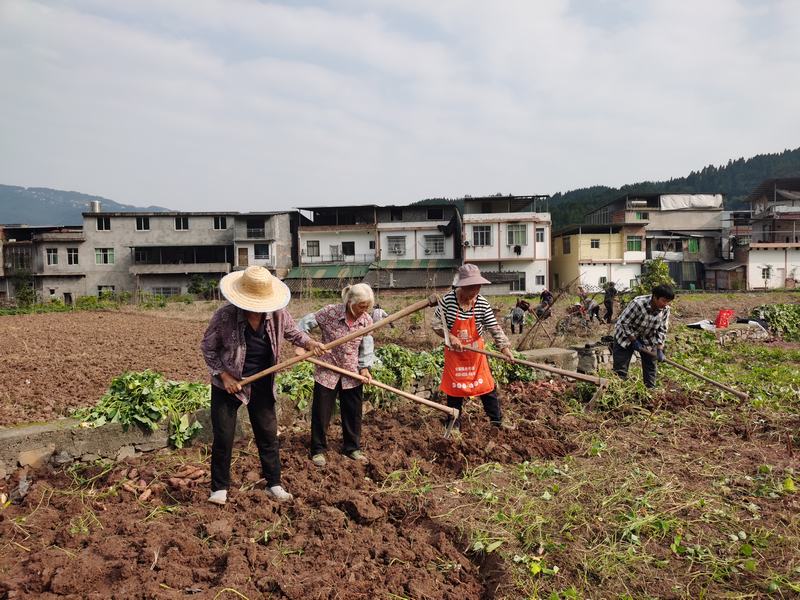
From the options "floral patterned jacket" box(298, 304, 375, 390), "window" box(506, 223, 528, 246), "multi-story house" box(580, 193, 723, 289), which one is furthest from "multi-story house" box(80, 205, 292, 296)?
"floral patterned jacket" box(298, 304, 375, 390)

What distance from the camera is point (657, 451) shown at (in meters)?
4.69

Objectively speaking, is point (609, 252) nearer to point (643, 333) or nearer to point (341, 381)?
point (643, 333)

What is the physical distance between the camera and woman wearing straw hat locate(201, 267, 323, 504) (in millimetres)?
3889

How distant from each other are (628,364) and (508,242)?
2852 centimetres

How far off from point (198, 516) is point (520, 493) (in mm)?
2239

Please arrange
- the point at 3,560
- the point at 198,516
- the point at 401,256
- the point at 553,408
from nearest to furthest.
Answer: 1. the point at 3,560
2. the point at 198,516
3. the point at 553,408
4. the point at 401,256

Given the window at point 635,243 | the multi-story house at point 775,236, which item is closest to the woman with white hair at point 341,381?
the window at point 635,243

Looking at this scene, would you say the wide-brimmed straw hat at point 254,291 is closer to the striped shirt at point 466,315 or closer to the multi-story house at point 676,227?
the striped shirt at point 466,315

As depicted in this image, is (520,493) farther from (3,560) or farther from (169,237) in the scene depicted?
(169,237)

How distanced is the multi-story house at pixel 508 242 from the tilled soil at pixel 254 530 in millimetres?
30214

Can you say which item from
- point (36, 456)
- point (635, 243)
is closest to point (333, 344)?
point (36, 456)

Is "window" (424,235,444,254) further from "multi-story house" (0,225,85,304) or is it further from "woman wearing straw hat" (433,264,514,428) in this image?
"woman wearing straw hat" (433,264,514,428)

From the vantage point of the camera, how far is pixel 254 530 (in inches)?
140

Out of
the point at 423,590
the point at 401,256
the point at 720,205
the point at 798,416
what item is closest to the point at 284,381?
the point at 423,590
